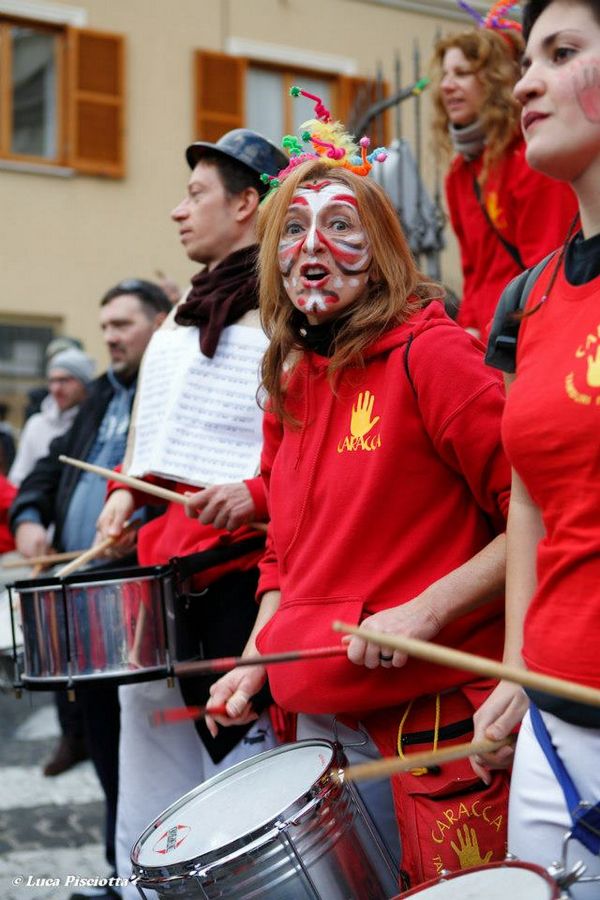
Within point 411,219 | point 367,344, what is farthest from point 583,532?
point 411,219

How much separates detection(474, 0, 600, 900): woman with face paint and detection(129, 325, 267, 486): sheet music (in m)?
1.55

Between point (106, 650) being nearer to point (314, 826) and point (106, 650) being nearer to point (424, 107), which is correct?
point (314, 826)

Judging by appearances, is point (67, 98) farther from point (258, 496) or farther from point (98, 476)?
point (258, 496)

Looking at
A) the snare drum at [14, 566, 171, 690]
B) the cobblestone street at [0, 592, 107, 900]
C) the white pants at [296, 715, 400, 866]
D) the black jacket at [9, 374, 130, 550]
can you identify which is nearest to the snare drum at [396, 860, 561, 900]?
the white pants at [296, 715, 400, 866]

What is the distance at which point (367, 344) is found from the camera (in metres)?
2.61

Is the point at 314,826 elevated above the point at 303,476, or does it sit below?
below

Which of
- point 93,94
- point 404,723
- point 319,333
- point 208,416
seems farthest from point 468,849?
point 93,94

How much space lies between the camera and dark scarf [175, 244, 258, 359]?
358 cm

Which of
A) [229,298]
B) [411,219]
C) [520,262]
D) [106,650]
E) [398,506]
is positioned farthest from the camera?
[411,219]

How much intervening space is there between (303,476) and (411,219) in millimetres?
4466

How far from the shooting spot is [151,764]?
3.62 metres

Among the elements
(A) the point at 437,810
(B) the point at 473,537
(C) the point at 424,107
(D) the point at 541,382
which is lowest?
(A) the point at 437,810

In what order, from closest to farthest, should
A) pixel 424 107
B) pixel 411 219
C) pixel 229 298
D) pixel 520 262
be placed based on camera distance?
pixel 229 298
pixel 520 262
pixel 411 219
pixel 424 107

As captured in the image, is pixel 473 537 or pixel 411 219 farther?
pixel 411 219
